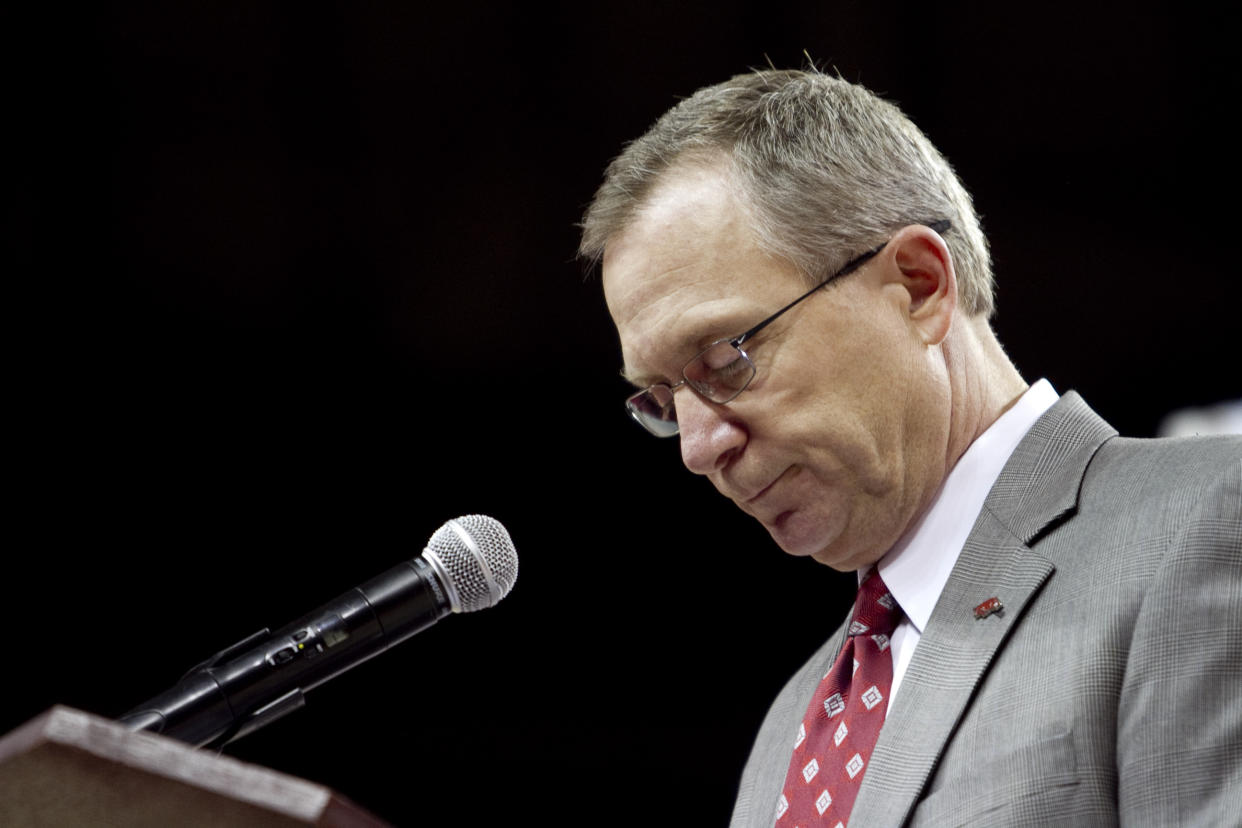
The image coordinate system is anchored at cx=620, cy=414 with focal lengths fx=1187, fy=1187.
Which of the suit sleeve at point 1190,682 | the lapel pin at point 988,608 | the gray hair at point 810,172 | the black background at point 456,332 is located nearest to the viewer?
the suit sleeve at point 1190,682

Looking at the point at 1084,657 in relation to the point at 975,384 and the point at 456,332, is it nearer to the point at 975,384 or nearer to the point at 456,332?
the point at 975,384

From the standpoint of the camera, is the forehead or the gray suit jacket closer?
the gray suit jacket

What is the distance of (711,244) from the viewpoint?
1.71 m

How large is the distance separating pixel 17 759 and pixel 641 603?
3401 mm

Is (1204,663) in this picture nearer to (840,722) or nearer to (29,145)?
(840,722)

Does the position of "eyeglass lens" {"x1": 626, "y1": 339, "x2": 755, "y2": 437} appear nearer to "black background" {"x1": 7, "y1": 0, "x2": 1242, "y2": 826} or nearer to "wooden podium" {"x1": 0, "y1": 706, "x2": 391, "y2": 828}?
"wooden podium" {"x1": 0, "y1": 706, "x2": 391, "y2": 828}

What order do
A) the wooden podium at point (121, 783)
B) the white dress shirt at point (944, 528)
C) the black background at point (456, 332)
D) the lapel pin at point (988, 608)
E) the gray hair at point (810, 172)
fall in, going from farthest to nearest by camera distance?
the black background at point (456, 332), the gray hair at point (810, 172), the white dress shirt at point (944, 528), the lapel pin at point (988, 608), the wooden podium at point (121, 783)

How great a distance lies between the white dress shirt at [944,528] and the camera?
161cm

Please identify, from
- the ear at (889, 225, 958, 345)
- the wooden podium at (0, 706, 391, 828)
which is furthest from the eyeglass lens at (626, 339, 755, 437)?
the wooden podium at (0, 706, 391, 828)

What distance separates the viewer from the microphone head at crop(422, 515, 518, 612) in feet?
4.83

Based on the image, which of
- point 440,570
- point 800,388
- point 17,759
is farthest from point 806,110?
point 17,759

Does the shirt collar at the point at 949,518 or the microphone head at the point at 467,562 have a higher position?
the microphone head at the point at 467,562

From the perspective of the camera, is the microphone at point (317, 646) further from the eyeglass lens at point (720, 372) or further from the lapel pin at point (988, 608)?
the lapel pin at point (988, 608)

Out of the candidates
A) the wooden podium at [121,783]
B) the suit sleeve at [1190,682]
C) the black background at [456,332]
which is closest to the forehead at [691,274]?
the suit sleeve at [1190,682]
